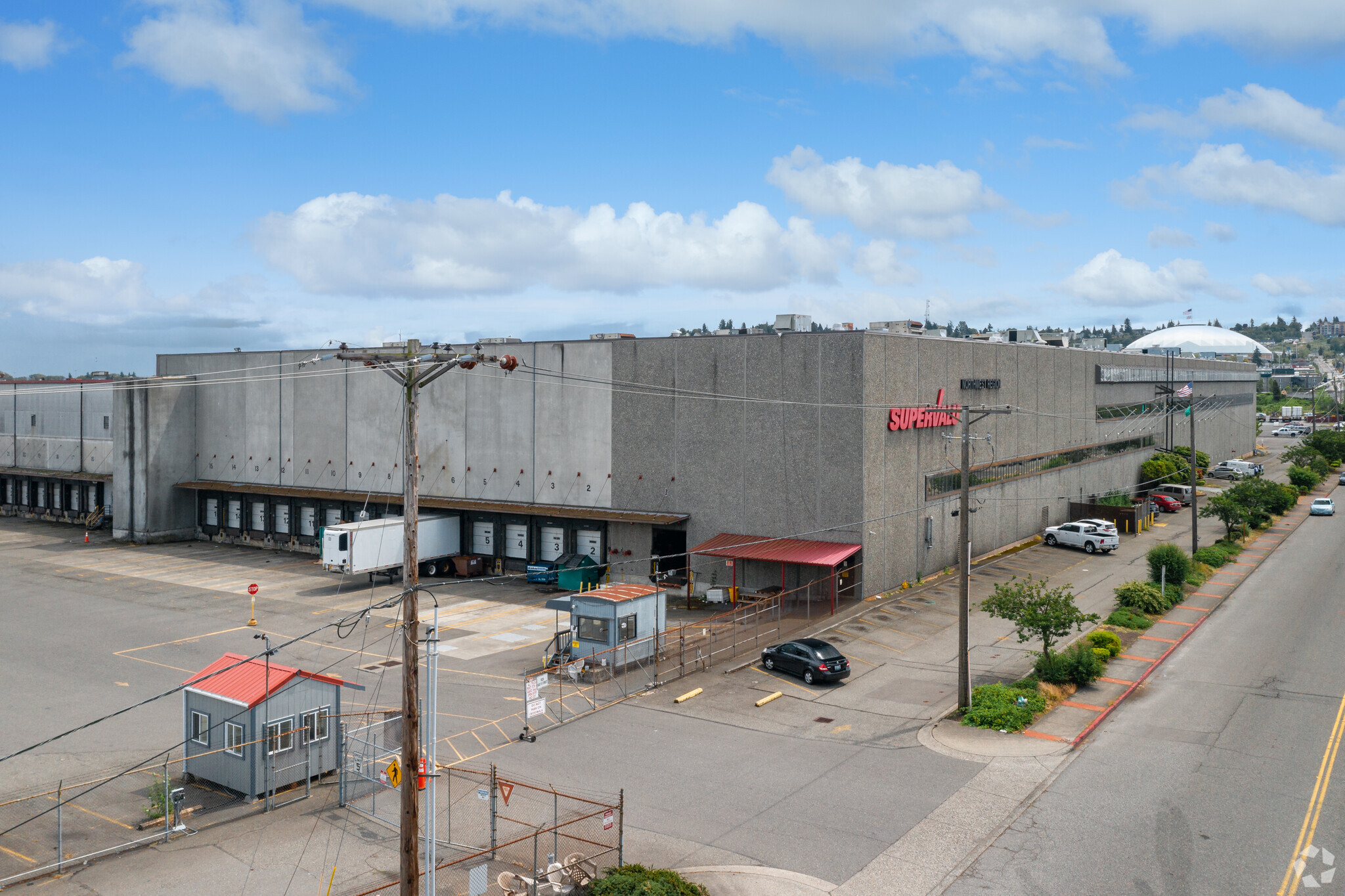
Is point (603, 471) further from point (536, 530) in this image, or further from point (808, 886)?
point (808, 886)

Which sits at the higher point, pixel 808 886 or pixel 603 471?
pixel 603 471

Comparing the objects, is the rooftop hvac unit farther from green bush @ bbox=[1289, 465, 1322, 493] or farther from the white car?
green bush @ bbox=[1289, 465, 1322, 493]

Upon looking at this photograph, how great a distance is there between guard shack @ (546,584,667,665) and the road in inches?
581

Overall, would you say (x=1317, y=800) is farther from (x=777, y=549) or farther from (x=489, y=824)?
(x=777, y=549)

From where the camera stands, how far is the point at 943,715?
2750cm

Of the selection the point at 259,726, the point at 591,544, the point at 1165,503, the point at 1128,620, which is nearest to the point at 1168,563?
the point at 1128,620

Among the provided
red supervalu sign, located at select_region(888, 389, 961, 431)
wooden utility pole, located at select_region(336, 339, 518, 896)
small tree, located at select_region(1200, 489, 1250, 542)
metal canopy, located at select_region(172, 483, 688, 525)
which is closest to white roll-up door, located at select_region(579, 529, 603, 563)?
metal canopy, located at select_region(172, 483, 688, 525)

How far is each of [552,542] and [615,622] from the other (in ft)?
64.6

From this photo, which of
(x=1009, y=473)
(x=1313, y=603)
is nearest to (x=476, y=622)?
(x=1009, y=473)

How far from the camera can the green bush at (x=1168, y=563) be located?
43188 millimetres

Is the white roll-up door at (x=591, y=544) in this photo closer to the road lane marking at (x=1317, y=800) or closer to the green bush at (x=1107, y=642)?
the green bush at (x=1107, y=642)

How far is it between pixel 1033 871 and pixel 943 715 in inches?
390

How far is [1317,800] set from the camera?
20672mm

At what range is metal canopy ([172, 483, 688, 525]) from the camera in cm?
4631
